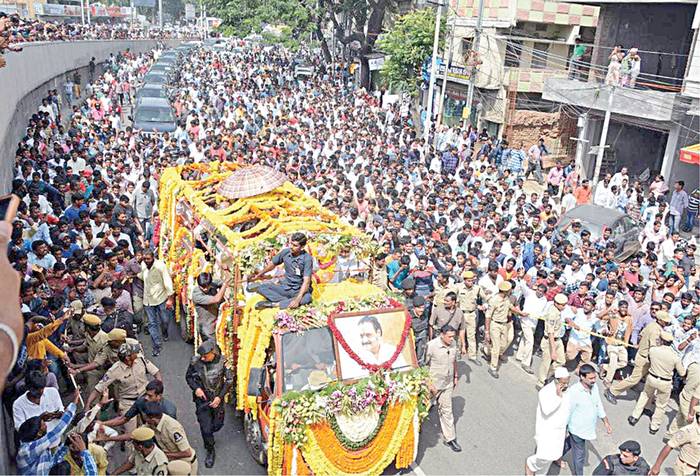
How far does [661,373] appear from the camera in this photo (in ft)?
A: 25.1

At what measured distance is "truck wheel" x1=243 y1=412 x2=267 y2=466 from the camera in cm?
661

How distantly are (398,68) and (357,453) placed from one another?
22329 millimetres

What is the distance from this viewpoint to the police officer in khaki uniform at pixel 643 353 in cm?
796

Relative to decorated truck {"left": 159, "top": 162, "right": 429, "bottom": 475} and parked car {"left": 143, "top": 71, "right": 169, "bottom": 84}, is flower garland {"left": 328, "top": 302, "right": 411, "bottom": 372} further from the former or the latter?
parked car {"left": 143, "top": 71, "right": 169, "bottom": 84}

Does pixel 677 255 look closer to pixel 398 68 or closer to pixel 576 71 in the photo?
pixel 576 71

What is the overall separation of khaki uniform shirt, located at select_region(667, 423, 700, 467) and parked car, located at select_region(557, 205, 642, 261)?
686cm

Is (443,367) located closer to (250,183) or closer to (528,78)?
(250,183)

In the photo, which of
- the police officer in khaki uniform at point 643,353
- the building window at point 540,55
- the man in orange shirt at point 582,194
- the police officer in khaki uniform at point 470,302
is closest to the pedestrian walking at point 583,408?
the police officer in khaki uniform at point 643,353

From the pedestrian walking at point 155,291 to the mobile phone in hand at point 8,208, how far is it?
6612 mm

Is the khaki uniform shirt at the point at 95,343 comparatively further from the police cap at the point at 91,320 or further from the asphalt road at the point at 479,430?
the asphalt road at the point at 479,430

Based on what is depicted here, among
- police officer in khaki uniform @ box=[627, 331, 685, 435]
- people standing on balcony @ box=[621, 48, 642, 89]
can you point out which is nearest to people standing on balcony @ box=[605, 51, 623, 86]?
people standing on balcony @ box=[621, 48, 642, 89]

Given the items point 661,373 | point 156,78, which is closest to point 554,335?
point 661,373

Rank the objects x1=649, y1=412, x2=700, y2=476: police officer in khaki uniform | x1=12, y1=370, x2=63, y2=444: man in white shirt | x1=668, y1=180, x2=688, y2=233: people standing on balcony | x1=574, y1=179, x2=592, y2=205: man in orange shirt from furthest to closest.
A: x1=574, y1=179, x2=592, y2=205: man in orange shirt → x1=668, y1=180, x2=688, y2=233: people standing on balcony → x1=649, y1=412, x2=700, y2=476: police officer in khaki uniform → x1=12, y1=370, x2=63, y2=444: man in white shirt

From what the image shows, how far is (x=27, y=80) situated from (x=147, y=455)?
15921 mm
